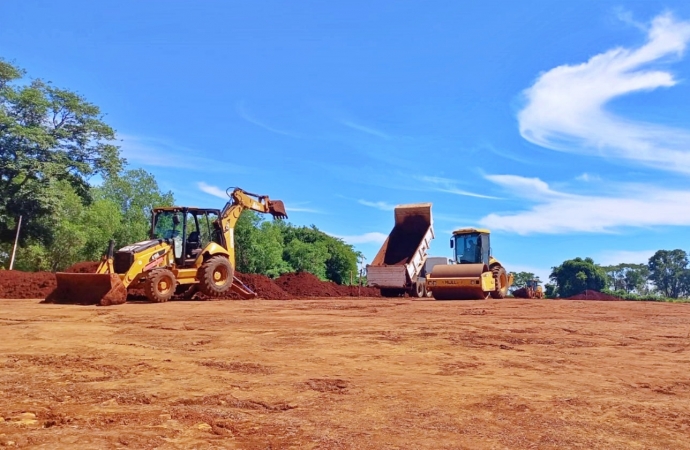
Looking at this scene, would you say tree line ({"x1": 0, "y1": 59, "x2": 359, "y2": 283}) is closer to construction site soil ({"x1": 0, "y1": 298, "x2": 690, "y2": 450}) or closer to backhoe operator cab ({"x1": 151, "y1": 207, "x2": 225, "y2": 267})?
backhoe operator cab ({"x1": 151, "y1": 207, "x2": 225, "y2": 267})

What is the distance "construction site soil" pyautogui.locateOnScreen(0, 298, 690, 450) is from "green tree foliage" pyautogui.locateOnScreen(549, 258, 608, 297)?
2260 inches

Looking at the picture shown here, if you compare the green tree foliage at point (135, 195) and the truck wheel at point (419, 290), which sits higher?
the green tree foliage at point (135, 195)

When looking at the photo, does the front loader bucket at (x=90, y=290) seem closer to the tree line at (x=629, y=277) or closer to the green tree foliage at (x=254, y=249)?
the green tree foliage at (x=254, y=249)

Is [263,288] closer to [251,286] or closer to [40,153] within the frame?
[251,286]

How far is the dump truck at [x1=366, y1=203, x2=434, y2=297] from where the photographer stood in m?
24.3

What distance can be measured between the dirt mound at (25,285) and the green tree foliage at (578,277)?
2222 inches

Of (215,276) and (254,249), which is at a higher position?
(254,249)

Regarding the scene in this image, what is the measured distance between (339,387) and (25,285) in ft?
64.0

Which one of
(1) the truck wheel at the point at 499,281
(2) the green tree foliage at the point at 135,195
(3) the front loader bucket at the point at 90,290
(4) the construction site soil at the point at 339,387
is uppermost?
(2) the green tree foliage at the point at 135,195

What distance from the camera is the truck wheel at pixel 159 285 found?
15953 millimetres

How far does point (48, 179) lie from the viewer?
30000 millimetres

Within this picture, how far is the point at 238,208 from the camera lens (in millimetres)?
19953

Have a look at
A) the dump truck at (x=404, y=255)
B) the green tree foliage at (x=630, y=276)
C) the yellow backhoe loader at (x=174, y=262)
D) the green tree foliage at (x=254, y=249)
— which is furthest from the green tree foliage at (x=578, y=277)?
the yellow backhoe loader at (x=174, y=262)

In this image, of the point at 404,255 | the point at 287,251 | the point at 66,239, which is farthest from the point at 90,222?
the point at 287,251
